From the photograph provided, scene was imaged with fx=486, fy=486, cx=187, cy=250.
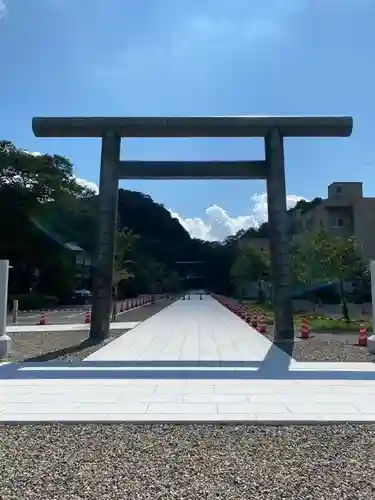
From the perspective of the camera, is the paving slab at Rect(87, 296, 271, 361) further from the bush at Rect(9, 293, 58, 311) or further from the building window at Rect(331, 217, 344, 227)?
the building window at Rect(331, 217, 344, 227)

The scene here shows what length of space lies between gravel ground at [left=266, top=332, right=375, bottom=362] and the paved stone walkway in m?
0.58

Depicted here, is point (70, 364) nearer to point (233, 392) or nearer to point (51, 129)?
point (233, 392)

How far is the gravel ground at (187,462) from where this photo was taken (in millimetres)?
3539

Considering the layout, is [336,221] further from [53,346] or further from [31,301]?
[53,346]

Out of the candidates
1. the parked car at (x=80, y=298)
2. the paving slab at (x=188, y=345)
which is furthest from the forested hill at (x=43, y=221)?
the paving slab at (x=188, y=345)

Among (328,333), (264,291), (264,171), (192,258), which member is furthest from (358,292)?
(192,258)

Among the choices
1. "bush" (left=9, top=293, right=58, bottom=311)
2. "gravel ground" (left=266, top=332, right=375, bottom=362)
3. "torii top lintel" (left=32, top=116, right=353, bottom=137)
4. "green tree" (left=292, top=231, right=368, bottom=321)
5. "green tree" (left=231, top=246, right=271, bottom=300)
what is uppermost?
"torii top lintel" (left=32, top=116, right=353, bottom=137)

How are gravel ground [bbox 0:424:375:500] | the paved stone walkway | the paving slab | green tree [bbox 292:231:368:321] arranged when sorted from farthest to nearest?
green tree [bbox 292:231:368:321] → the paving slab → the paved stone walkway → gravel ground [bbox 0:424:375:500]

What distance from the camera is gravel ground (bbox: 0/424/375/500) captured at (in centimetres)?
354

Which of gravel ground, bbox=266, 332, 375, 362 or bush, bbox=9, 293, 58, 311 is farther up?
bush, bbox=9, 293, 58, 311

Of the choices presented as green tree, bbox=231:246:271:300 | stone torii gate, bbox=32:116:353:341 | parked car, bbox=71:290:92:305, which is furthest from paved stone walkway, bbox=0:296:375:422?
parked car, bbox=71:290:92:305

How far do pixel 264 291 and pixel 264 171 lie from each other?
99.7ft

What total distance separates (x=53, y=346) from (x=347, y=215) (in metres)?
34.4

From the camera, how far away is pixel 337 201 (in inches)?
1642
